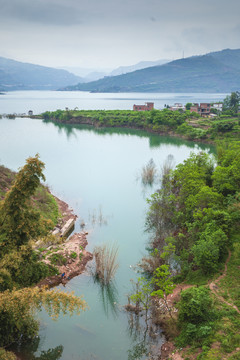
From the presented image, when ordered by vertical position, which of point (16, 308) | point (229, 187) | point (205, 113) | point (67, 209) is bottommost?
point (67, 209)

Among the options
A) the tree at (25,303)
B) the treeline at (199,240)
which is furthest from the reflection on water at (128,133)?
the tree at (25,303)

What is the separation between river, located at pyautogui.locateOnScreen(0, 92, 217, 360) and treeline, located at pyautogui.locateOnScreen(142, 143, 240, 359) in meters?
1.58

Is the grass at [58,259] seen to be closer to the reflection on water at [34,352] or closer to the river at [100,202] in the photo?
the river at [100,202]

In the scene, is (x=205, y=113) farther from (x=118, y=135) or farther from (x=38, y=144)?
(x=38, y=144)

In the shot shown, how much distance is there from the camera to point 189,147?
43.2 m

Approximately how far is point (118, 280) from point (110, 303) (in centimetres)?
138

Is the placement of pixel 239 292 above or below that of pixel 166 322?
above

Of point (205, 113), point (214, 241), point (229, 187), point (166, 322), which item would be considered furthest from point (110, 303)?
point (205, 113)

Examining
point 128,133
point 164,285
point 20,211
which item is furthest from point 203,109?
point 20,211

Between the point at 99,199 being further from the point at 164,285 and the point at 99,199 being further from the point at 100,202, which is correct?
the point at 164,285

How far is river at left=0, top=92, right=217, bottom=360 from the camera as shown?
1019 centimetres

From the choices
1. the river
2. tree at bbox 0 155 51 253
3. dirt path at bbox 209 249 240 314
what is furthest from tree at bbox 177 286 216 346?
tree at bbox 0 155 51 253

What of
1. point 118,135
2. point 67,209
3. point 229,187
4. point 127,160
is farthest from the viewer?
point 118,135

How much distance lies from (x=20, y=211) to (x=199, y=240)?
7.63m
